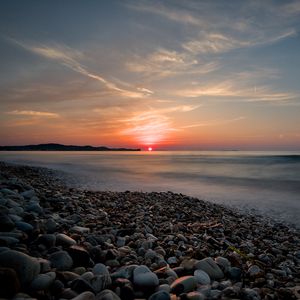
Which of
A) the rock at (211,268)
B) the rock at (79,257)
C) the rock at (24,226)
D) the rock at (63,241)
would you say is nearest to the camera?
the rock at (79,257)

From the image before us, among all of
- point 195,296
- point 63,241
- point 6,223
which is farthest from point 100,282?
point 6,223

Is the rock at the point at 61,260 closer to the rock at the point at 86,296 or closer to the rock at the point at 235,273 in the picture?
the rock at the point at 86,296

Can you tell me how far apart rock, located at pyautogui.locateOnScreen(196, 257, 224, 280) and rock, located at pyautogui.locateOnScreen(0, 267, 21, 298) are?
6.56 ft

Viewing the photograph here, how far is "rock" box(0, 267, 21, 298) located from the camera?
2.14m

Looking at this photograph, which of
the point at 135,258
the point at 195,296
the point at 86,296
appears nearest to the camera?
the point at 86,296

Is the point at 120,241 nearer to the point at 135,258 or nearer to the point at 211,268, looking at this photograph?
the point at 135,258

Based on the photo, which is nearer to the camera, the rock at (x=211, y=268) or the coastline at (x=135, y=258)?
the coastline at (x=135, y=258)

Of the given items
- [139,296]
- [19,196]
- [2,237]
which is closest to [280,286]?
[139,296]

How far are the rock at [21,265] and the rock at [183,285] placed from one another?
1.32m

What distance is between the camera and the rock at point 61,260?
9.47 feet

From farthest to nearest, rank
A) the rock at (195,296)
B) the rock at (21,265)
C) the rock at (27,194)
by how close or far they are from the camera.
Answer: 1. the rock at (27,194)
2. the rock at (195,296)
3. the rock at (21,265)

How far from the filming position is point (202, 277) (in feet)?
9.90

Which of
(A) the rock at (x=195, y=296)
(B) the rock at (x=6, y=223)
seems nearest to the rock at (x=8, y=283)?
(B) the rock at (x=6, y=223)

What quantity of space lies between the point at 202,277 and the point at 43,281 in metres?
1.66
